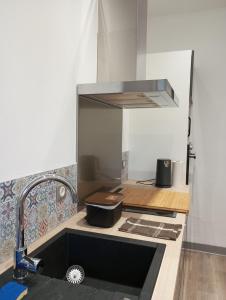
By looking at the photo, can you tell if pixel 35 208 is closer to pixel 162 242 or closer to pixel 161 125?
pixel 162 242

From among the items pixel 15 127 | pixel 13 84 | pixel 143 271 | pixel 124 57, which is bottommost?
pixel 143 271

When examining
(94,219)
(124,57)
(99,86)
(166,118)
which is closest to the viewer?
(94,219)

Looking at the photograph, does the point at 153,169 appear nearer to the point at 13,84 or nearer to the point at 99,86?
the point at 99,86

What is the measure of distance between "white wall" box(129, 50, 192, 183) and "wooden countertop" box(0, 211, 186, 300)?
1019mm

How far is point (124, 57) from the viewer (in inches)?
64.8

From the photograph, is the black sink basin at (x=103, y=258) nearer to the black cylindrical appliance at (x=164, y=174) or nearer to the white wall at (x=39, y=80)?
the white wall at (x=39, y=80)

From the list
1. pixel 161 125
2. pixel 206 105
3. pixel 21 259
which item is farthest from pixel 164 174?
pixel 21 259

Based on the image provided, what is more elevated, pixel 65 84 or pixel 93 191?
pixel 65 84

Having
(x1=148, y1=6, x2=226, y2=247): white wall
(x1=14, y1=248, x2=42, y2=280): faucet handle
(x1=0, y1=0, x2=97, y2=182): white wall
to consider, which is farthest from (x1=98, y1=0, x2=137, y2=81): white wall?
(x1=148, y1=6, x2=226, y2=247): white wall

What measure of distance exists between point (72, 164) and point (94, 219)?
0.33 m

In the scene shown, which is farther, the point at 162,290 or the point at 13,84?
the point at 13,84

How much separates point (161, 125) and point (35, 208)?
1.67 metres

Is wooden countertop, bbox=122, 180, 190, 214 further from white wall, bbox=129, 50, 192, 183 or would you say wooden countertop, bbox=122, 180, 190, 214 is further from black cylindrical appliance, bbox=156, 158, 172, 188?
white wall, bbox=129, 50, 192, 183

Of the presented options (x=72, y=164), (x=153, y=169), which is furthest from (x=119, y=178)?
(x=72, y=164)
